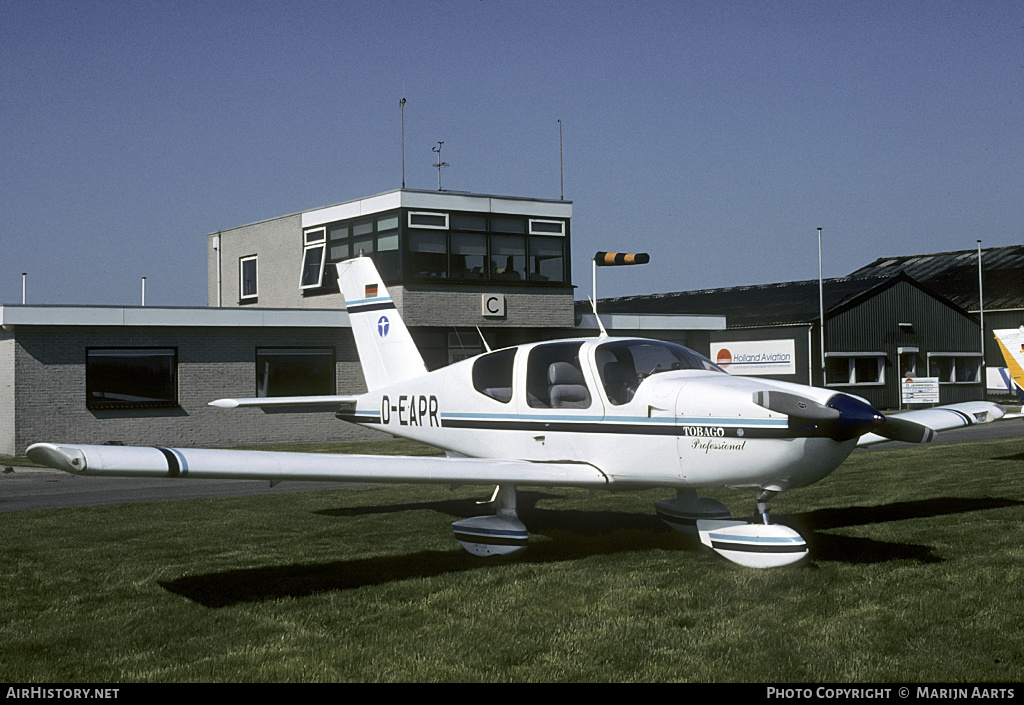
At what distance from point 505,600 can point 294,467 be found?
1.90 metres

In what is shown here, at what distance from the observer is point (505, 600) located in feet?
23.6

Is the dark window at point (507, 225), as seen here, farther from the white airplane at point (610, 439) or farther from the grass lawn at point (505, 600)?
the white airplane at point (610, 439)

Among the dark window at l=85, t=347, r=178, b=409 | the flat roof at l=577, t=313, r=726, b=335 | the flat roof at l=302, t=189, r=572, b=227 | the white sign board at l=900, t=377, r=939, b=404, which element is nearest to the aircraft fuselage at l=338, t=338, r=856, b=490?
the dark window at l=85, t=347, r=178, b=409

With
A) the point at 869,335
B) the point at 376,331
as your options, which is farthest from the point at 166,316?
the point at 869,335

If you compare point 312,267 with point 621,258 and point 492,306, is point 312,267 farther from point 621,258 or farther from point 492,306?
point 621,258

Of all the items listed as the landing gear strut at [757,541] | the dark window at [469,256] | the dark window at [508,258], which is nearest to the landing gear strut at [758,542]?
the landing gear strut at [757,541]

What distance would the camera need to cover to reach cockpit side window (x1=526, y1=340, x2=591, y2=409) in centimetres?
907

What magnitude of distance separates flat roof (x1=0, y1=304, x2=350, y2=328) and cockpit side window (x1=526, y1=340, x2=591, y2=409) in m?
15.3

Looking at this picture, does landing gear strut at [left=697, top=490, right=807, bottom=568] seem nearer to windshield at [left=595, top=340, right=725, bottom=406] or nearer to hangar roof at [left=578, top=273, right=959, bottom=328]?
windshield at [left=595, top=340, right=725, bottom=406]

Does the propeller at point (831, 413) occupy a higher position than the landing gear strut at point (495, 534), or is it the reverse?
the propeller at point (831, 413)

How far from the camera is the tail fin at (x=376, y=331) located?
12102 mm

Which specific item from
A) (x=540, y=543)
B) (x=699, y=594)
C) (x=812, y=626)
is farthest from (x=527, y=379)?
(x=812, y=626)

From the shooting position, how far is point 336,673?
550 centimetres

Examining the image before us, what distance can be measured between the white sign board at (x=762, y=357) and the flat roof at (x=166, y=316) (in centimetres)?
1775
